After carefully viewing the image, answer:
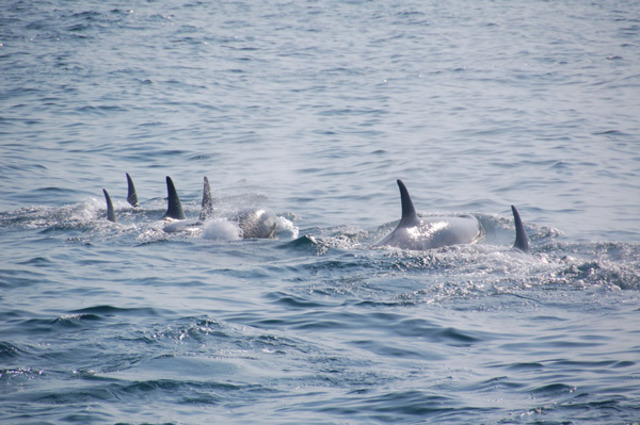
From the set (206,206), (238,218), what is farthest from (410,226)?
(206,206)

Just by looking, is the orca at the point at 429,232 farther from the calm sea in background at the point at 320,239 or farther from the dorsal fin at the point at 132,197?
the dorsal fin at the point at 132,197

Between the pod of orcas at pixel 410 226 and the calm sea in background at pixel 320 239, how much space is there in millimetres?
283

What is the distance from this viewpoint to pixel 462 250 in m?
11.3

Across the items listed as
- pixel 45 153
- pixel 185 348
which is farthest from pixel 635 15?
pixel 185 348

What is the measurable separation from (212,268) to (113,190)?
6191 mm

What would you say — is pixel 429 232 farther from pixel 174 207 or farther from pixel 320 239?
pixel 174 207

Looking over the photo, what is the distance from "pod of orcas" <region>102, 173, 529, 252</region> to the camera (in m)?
11.4

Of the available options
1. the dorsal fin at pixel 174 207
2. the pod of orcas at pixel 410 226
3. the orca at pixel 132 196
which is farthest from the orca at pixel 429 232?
the orca at pixel 132 196

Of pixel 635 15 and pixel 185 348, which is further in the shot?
pixel 635 15

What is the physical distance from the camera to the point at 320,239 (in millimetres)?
12266

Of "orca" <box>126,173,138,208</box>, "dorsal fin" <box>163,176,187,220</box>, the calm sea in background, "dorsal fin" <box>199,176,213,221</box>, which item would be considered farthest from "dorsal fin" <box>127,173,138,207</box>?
"dorsal fin" <box>199,176,213,221</box>

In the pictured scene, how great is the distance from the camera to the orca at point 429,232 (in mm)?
11328

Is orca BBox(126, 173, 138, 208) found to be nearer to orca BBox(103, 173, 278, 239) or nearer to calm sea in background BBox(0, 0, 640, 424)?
calm sea in background BBox(0, 0, 640, 424)

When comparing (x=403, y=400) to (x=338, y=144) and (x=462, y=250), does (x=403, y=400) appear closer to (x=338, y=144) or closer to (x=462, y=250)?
(x=462, y=250)
